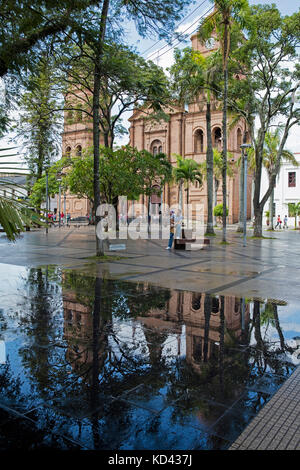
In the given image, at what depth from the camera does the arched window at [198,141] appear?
50531 mm

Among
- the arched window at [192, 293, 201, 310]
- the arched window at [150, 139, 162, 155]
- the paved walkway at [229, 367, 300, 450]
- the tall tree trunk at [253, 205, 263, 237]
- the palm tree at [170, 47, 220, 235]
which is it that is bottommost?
the paved walkway at [229, 367, 300, 450]

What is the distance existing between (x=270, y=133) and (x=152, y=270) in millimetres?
31498

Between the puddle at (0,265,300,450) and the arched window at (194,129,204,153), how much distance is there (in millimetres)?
45735

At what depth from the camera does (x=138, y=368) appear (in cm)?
379

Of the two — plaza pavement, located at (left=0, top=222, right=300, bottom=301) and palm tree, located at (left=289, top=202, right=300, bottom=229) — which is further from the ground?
palm tree, located at (left=289, top=202, right=300, bottom=229)

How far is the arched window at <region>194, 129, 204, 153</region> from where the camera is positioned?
50531mm

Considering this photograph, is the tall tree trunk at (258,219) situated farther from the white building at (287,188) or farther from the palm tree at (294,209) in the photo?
the white building at (287,188)

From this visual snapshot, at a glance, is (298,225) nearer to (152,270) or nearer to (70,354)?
(152,270)

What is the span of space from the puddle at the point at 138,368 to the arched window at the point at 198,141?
4573 centimetres

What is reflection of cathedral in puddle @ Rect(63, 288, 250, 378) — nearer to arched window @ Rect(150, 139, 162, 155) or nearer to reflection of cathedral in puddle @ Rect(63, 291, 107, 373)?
reflection of cathedral in puddle @ Rect(63, 291, 107, 373)

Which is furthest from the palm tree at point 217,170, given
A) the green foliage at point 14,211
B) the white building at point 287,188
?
the green foliage at point 14,211

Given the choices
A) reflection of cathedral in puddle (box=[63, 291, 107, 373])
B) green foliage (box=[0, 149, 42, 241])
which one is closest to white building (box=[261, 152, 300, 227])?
reflection of cathedral in puddle (box=[63, 291, 107, 373])

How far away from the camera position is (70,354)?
4.12 m
